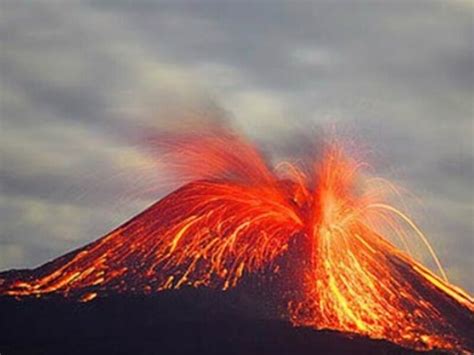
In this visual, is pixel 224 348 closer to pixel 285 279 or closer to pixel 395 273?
pixel 285 279

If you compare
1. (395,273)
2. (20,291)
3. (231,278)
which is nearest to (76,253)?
(20,291)

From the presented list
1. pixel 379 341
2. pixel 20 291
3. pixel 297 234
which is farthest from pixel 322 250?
pixel 20 291

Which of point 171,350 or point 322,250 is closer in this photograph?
point 171,350

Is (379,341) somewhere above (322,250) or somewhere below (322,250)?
below

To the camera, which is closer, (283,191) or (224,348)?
(224,348)

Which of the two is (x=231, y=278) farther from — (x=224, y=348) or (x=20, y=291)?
(x=20, y=291)
